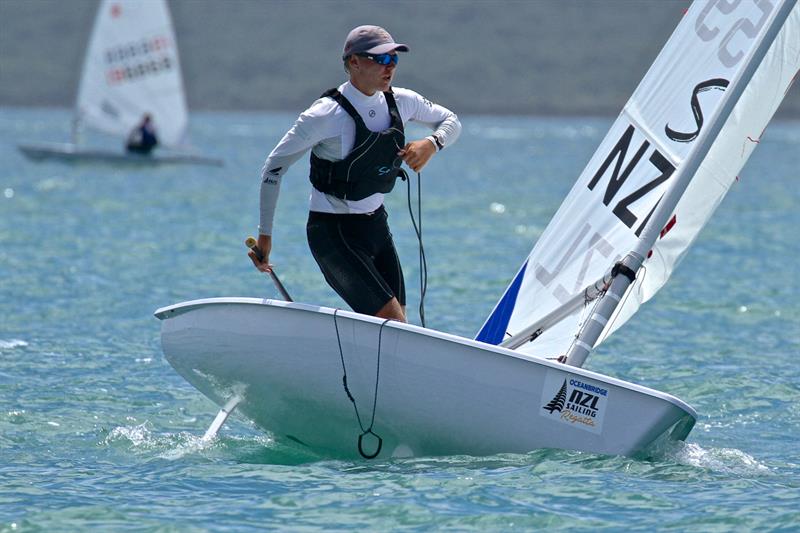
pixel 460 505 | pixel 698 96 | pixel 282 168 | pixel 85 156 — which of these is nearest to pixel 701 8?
pixel 698 96

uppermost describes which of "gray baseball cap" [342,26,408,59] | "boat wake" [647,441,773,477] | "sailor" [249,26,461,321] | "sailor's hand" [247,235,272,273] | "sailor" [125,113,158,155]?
"gray baseball cap" [342,26,408,59]

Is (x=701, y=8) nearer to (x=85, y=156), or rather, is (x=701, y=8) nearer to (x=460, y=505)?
(x=460, y=505)

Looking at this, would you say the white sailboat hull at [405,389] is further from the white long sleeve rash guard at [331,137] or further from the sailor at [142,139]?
the sailor at [142,139]

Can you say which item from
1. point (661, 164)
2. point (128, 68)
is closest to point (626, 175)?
point (661, 164)

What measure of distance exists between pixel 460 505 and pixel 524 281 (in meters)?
1.86

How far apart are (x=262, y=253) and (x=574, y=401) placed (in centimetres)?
154

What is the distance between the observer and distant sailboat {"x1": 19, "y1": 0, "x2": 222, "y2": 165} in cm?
3030

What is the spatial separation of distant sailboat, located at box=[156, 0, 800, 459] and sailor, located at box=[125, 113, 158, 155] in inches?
967

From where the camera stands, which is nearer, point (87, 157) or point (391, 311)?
point (391, 311)

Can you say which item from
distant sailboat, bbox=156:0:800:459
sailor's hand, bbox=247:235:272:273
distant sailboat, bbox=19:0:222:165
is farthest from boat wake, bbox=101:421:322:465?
distant sailboat, bbox=19:0:222:165

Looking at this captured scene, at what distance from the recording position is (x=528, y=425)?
587 cm

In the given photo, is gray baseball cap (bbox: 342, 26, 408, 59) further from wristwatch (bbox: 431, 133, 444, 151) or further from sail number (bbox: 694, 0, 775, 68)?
sail number (bbox: 694, 0, 775, 68)

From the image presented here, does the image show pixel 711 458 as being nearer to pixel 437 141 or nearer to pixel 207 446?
pixel 437 141

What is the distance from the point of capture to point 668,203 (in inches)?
249
